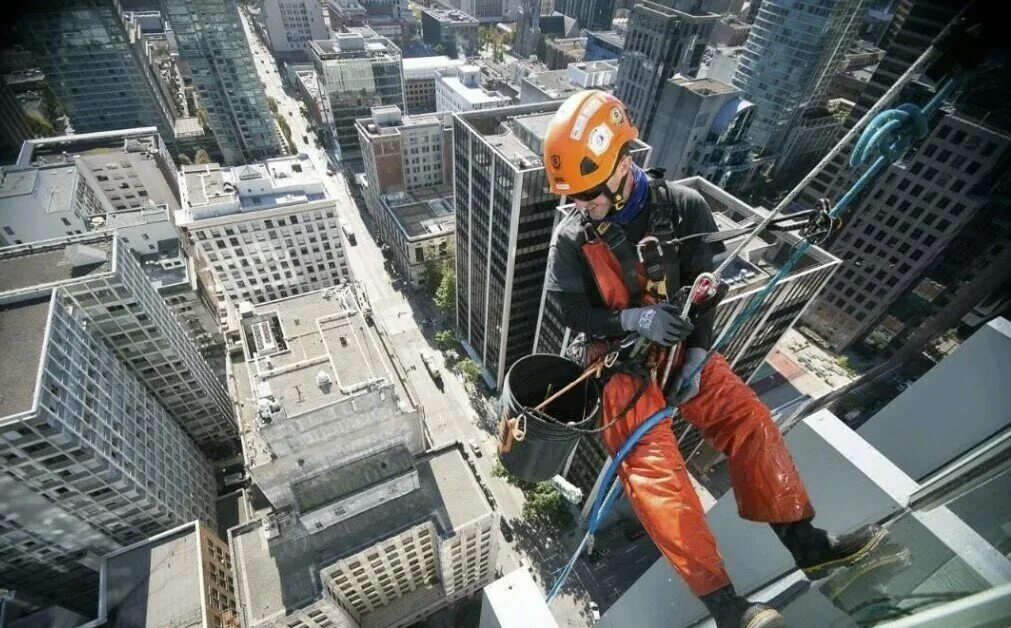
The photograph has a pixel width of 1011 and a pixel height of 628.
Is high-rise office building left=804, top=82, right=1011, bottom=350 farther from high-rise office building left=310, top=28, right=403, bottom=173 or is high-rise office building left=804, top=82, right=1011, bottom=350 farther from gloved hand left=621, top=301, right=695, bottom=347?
high-rise office building left=310, top=28, right=403, bottom=173

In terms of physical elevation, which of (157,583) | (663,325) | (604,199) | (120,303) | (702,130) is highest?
(604,199)

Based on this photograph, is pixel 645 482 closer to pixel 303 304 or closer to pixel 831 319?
pixel 303 304

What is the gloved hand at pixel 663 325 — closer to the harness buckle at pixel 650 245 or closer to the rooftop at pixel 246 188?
the harness buckle at pixel 650 245

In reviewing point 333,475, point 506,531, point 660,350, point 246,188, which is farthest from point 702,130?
point 660,350

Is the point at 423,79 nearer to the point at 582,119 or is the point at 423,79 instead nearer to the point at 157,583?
the point at 157,583

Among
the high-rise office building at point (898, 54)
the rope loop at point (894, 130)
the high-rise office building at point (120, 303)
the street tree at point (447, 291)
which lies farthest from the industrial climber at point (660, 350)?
the high-rise office building at point (898, 54)

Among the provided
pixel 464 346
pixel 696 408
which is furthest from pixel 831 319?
pixel 696 408
